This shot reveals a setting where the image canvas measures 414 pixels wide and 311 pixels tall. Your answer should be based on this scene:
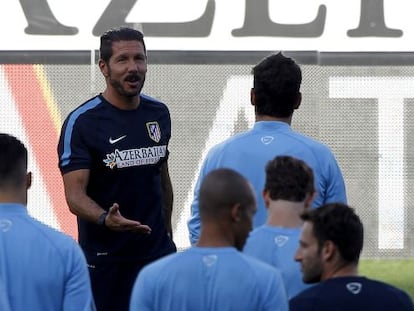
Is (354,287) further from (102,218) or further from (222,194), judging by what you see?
(102,218)

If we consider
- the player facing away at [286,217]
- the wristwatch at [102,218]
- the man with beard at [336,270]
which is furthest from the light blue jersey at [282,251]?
the wristwatch at [102,218]

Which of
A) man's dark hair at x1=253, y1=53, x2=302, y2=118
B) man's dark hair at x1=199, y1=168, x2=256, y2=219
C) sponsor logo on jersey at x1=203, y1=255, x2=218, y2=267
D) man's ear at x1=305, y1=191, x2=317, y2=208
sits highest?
man's dark hair at x1=253, y1=53, x2=302, y2=118

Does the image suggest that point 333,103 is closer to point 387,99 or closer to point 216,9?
point 387,99

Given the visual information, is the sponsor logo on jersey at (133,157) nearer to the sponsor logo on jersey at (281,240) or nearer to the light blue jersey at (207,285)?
the sponsor logo on jersey at (281,240)

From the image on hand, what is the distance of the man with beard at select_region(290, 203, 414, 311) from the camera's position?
12.9 ft

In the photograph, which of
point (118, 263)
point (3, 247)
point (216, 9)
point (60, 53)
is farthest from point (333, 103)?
point (3, 247)

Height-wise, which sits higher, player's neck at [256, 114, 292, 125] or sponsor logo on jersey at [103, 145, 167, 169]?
player's neck at [256, 114, 292, 125]

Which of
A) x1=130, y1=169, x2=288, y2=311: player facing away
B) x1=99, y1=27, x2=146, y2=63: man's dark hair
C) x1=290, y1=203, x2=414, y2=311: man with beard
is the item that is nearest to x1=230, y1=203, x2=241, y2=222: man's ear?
x1=130, y1=169, x2=288, y2=311: player facing away

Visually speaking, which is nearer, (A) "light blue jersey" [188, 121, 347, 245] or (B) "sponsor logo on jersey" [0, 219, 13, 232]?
(B) "sponsor logo on jersey" [0, 219, 13, 232]

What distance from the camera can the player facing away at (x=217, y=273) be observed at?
3.95 meters

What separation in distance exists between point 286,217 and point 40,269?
93 centimetres

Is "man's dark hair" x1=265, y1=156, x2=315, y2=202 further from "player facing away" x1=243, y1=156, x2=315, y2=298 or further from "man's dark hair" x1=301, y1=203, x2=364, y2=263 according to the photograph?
"man's dark hair" x1=301, y1=203, x2=364, y2=263

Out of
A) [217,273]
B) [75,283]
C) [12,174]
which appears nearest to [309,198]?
[217,273]

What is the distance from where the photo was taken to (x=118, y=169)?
6.08 m
